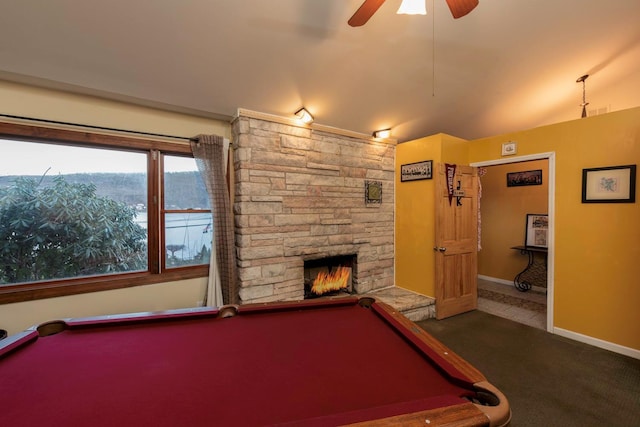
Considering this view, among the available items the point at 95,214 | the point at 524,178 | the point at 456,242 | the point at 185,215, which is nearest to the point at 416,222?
the point at 456,242

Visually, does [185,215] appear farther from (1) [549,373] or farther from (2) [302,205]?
(1) [549,373]

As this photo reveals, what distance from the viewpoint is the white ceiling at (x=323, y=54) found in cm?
196

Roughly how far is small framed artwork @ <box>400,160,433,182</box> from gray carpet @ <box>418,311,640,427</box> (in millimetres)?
1972

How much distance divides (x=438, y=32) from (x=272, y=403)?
3.11 m

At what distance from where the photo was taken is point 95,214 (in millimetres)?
2533

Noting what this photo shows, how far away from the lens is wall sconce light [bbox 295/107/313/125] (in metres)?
3.05

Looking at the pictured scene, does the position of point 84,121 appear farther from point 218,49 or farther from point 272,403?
point 272,403

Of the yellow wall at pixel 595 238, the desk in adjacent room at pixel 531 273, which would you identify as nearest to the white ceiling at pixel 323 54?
the yellow wall at pixel 595 238

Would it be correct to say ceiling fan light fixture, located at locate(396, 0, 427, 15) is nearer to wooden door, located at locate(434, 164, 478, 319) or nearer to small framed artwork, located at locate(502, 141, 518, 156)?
wooden door, located at locate(434, 164, 478, 319)

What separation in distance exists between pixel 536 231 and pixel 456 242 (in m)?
2.11

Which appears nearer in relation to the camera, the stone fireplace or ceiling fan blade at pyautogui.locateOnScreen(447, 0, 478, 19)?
ceiling fan blade at pyautogui.locateOnScreen(447, 0, 478, 19)

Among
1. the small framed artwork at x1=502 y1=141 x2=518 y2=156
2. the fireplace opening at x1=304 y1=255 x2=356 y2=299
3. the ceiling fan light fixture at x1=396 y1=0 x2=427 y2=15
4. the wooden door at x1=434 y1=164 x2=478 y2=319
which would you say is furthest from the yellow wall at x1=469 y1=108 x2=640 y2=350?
the ceiling fan light fixture at x1=396 y1=0 x2=427 y2=15

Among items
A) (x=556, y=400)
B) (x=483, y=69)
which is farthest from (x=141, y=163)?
(x=556, y=400)

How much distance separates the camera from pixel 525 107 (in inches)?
146
